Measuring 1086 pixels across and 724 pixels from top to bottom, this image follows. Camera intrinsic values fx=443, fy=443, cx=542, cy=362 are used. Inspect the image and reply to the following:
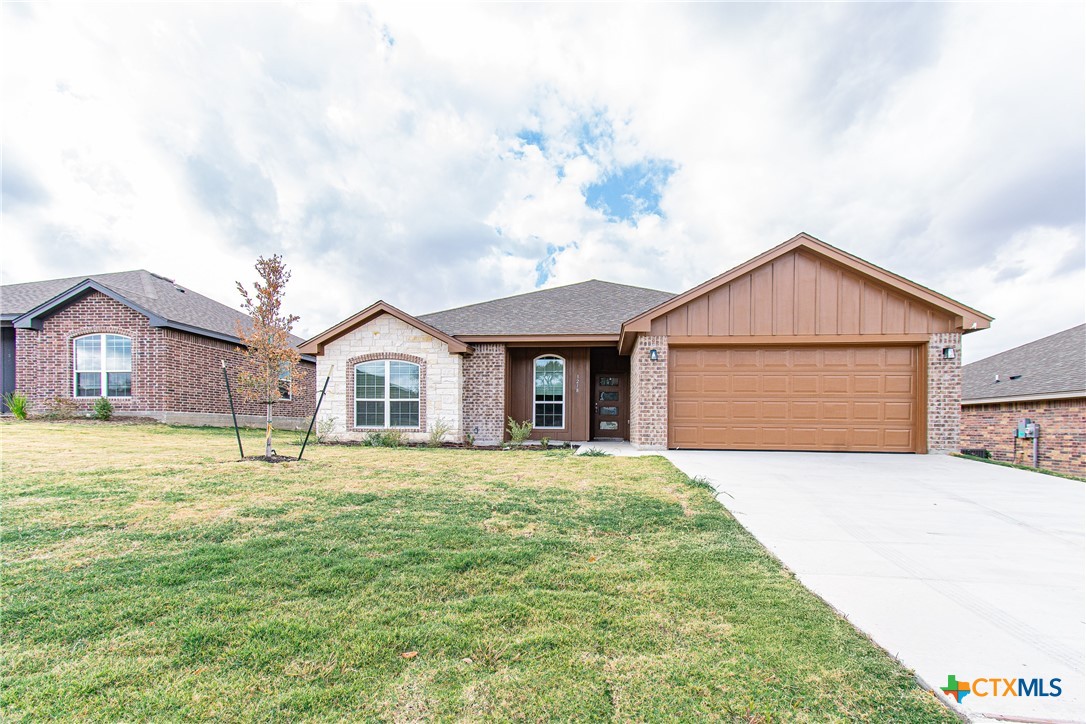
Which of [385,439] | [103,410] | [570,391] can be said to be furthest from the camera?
[103,410]

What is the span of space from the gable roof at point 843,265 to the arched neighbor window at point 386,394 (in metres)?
6.04

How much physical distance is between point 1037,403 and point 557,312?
13.6m

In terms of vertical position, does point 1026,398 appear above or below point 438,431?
above

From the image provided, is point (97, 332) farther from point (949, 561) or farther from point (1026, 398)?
point (1026, 398)

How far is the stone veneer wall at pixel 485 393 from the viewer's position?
39.1 feet

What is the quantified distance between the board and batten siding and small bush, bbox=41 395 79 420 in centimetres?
1714

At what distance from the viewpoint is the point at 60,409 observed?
43.2ft

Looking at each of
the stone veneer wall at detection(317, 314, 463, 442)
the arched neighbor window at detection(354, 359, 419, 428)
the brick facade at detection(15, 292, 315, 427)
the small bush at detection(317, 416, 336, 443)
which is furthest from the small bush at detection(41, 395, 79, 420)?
the arched neighbor window at detection(354, 359, 419, 428)

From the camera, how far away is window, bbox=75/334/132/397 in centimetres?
1379

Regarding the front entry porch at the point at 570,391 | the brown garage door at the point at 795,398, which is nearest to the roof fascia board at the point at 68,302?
the front entry porch at the point at 570,391

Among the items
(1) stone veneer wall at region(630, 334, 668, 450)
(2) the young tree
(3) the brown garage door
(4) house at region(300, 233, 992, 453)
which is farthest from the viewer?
(1) stone veneer wall at region(630, 334, 668, 450)

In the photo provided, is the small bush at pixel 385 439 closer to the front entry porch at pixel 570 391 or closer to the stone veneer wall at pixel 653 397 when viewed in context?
the front entry porch at pixel 570 391

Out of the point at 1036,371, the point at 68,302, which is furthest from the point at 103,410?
the point at 1036,371

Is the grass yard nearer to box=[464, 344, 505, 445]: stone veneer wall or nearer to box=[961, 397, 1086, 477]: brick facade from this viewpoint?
box=[464, 344, 505, 445]: stone veneer wall
